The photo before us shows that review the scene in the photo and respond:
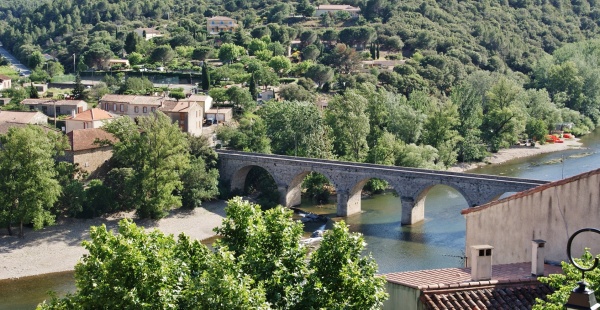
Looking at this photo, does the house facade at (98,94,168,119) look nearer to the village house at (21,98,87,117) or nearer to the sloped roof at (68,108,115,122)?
the village house at (21,98,87,117)

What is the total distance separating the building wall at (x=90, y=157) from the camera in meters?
44.2

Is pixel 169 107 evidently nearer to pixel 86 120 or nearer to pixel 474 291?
pixel 86 120

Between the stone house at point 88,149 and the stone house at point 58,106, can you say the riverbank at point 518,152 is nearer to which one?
the stone house at point 88,149

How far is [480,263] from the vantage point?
537 inches

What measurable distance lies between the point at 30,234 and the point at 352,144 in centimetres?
2181

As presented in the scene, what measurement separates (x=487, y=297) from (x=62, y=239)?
2914cm

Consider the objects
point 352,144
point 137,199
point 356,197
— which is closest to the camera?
point 137,199

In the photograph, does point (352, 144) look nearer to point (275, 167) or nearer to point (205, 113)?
point (275, 167)

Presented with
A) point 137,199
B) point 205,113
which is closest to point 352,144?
point 205,113

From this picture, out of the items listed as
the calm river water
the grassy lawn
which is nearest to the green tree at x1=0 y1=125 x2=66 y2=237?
the calm river water

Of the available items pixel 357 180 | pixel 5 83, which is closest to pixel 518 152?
pixel 357 180

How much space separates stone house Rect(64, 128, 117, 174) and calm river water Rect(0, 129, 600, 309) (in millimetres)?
11103

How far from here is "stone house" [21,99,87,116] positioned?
56.3 metres

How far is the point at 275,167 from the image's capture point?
155 ft
